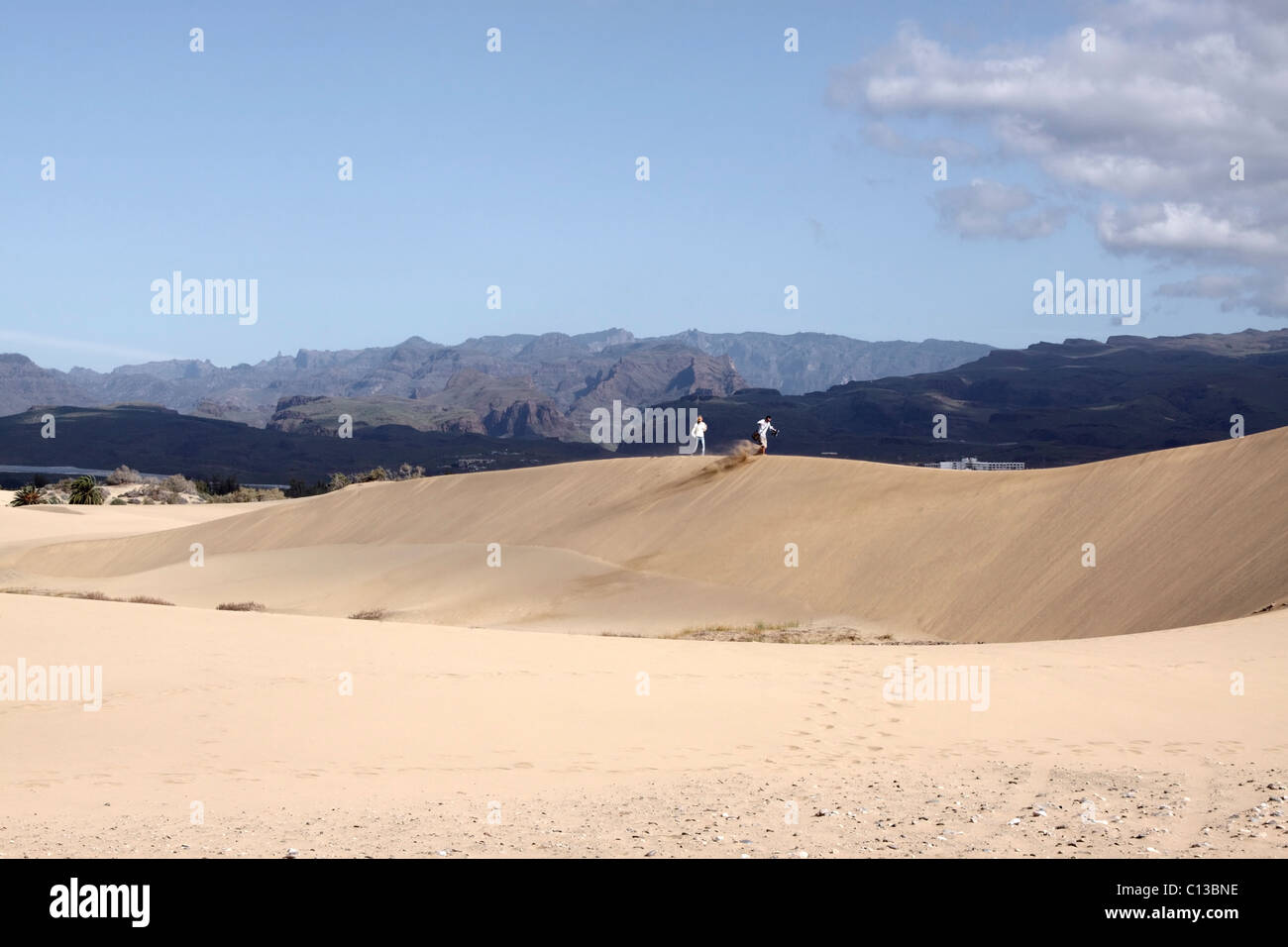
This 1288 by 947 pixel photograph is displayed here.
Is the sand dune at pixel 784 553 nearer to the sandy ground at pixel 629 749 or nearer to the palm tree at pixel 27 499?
the sandy ground at pixel 629 749

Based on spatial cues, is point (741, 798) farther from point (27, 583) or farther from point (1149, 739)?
point (27, 583)

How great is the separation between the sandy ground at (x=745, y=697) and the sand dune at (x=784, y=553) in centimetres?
9

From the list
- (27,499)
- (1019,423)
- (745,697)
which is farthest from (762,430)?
(1019,423)

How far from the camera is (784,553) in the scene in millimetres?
24438

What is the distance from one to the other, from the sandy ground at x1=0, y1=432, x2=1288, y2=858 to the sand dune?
9 centimetres

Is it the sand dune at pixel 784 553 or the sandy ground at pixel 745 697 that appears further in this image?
the sand dune at pixel 784 553

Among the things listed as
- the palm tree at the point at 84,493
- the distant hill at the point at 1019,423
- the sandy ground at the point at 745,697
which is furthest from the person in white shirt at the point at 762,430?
the distant hill at the point at 1019,423

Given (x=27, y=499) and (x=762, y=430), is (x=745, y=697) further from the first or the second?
(x=27, y=499)

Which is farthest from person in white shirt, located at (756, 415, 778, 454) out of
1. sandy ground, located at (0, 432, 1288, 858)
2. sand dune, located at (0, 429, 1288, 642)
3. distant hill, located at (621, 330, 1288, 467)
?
distant hill, located at (621, 330, 1288, 467)

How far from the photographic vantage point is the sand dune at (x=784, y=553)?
18875 mm

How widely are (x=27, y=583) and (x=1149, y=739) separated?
1221 inches

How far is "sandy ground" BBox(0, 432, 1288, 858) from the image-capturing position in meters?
7.20

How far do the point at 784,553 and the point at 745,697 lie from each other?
496 inches
